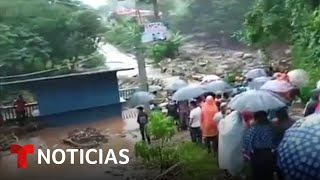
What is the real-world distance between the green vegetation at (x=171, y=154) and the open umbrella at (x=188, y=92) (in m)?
0.10

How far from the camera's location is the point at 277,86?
1628mm

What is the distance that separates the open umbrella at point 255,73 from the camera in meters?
1.64

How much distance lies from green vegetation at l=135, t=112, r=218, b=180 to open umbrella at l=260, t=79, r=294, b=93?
0.34 metres

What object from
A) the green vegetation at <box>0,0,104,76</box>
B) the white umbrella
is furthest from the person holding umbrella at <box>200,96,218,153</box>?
the green vegetation at <box>0,0,104,76</box>

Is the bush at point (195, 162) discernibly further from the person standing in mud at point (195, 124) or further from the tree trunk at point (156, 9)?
the tree trunk at point (156, 9)

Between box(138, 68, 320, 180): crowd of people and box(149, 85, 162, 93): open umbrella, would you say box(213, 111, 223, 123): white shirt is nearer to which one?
box(138, 68, 320, 180): crowd of people

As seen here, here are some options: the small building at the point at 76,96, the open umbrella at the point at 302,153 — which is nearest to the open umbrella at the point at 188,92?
the small building at the point at 76,96

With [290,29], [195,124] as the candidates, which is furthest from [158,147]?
[290,29]

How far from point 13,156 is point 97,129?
305 millimetres

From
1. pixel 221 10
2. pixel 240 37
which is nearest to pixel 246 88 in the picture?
pixel 240 37

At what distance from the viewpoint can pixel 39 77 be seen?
1521mm

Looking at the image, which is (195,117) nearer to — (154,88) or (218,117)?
(218,117)

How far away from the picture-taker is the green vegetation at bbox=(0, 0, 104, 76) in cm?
148

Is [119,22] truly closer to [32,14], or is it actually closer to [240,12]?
[32,14]
